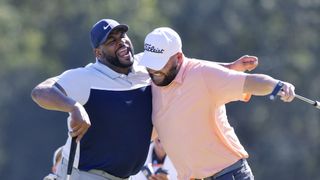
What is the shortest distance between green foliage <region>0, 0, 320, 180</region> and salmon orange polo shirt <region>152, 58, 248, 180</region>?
2171cm

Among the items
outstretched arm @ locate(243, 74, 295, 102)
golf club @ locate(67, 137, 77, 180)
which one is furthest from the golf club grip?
outstretched arm @ locate(243, 74, 295, 102)

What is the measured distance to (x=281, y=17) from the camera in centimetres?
3597


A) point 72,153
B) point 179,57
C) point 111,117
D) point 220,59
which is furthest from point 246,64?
point 220,59

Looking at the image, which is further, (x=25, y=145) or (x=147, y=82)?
(x=25, y=145)

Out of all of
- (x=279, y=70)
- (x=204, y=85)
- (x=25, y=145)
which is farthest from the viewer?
(x=25, y=145)

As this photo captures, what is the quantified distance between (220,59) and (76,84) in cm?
2249

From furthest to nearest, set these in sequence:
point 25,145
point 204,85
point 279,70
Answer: point 25,145, point 279,70, point 204,85

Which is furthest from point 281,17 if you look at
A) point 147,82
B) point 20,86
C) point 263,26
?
point 147,82

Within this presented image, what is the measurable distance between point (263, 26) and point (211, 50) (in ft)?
8.03

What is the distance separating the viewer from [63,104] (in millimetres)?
10062

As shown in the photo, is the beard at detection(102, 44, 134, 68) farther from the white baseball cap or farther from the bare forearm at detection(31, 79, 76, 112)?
the bare forearm at detection(31, 79, 76, 112)

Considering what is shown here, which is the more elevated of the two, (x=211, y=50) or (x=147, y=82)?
(x=147, y=82)

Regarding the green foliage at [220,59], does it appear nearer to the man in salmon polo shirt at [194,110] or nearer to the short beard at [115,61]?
the short beard at [115,61]

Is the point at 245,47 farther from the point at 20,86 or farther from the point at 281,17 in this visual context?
the point at 20,86
